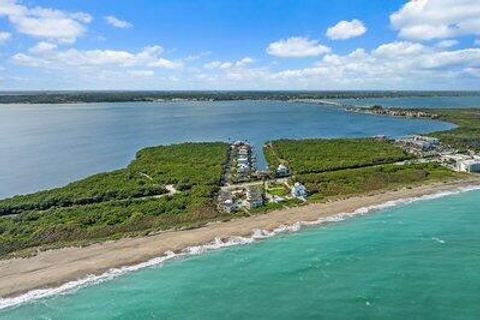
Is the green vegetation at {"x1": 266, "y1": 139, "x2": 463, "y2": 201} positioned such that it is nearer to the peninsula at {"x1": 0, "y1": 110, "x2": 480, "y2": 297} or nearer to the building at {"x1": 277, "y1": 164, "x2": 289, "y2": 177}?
the peninsula at {"x1": 0, "y1": 110, "x2": 480, "y2": 297}

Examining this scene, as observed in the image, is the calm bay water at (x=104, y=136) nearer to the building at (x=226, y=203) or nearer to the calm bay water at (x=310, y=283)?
the building at (x=226, y=203)

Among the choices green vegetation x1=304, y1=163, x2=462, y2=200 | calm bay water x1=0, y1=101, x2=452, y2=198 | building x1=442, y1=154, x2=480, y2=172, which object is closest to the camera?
green vegetation x1=304, y1=163, x2=462, y2=200

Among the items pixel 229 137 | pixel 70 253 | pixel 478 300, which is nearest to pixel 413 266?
pixel 478 300

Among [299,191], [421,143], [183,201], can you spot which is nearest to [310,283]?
[183,201]

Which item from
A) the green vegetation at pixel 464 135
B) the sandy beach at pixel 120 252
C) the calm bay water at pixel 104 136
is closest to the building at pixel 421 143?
the green vegetation at pixel 464 135

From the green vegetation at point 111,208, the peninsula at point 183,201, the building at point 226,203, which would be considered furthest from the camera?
the building at point 226,203

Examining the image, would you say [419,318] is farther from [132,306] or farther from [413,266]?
[132,306]

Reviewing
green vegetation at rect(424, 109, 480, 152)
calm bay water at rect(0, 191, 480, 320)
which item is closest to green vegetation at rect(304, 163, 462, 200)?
calm bay water at rect(0, 191, 480, 320)
